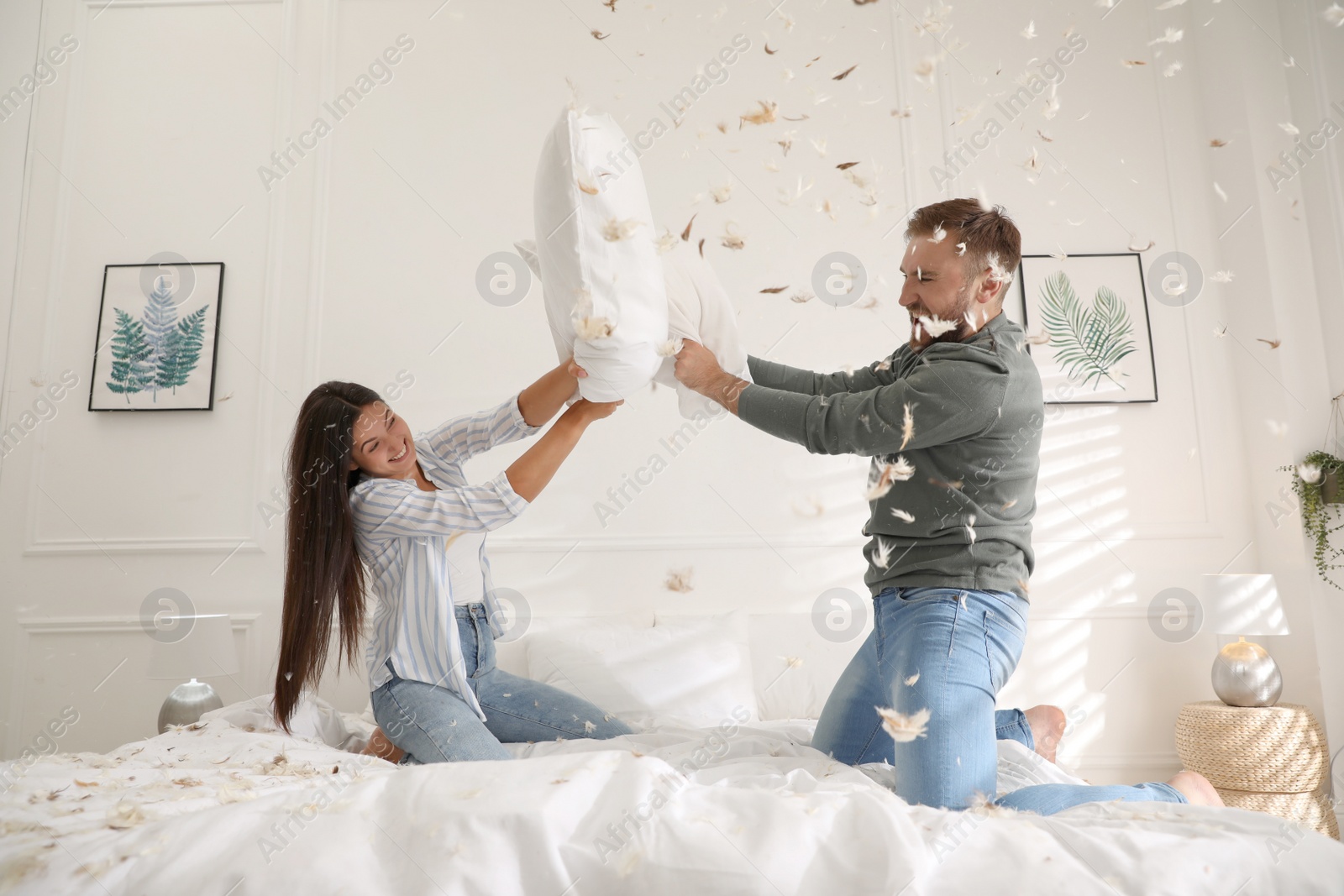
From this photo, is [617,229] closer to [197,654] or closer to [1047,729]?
[1047,729]

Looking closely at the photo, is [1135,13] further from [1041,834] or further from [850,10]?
[1041,834]

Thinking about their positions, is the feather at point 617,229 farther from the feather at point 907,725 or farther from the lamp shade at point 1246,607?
the lamp shade at point 1246,607

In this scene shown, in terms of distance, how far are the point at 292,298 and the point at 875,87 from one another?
2293mm

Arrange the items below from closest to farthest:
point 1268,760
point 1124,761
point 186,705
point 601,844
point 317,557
Answer: point 601,844, point 317,557, point 186,705, point 1268,760, point 1124,761

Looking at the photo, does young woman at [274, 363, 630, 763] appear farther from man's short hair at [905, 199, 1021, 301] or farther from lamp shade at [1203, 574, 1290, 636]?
lamp shade at [1203, 574, 1290, 636]

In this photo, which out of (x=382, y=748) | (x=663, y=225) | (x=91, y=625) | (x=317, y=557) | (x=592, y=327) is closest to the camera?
(x=592, y=327)

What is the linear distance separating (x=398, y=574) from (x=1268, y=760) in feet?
8.68

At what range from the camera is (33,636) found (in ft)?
9.25

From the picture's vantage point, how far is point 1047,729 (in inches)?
74.6

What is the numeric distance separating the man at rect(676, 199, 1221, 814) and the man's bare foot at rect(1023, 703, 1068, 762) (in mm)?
151

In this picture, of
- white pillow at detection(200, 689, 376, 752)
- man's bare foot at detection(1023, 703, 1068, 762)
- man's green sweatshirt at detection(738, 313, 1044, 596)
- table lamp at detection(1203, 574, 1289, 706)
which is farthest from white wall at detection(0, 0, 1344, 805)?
man's green sweatshirt at detection(738, 313, 1044, 596)

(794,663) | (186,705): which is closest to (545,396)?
(794,663)

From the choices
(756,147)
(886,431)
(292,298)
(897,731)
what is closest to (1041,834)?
(897,731)

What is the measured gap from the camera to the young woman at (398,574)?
5.54ft
